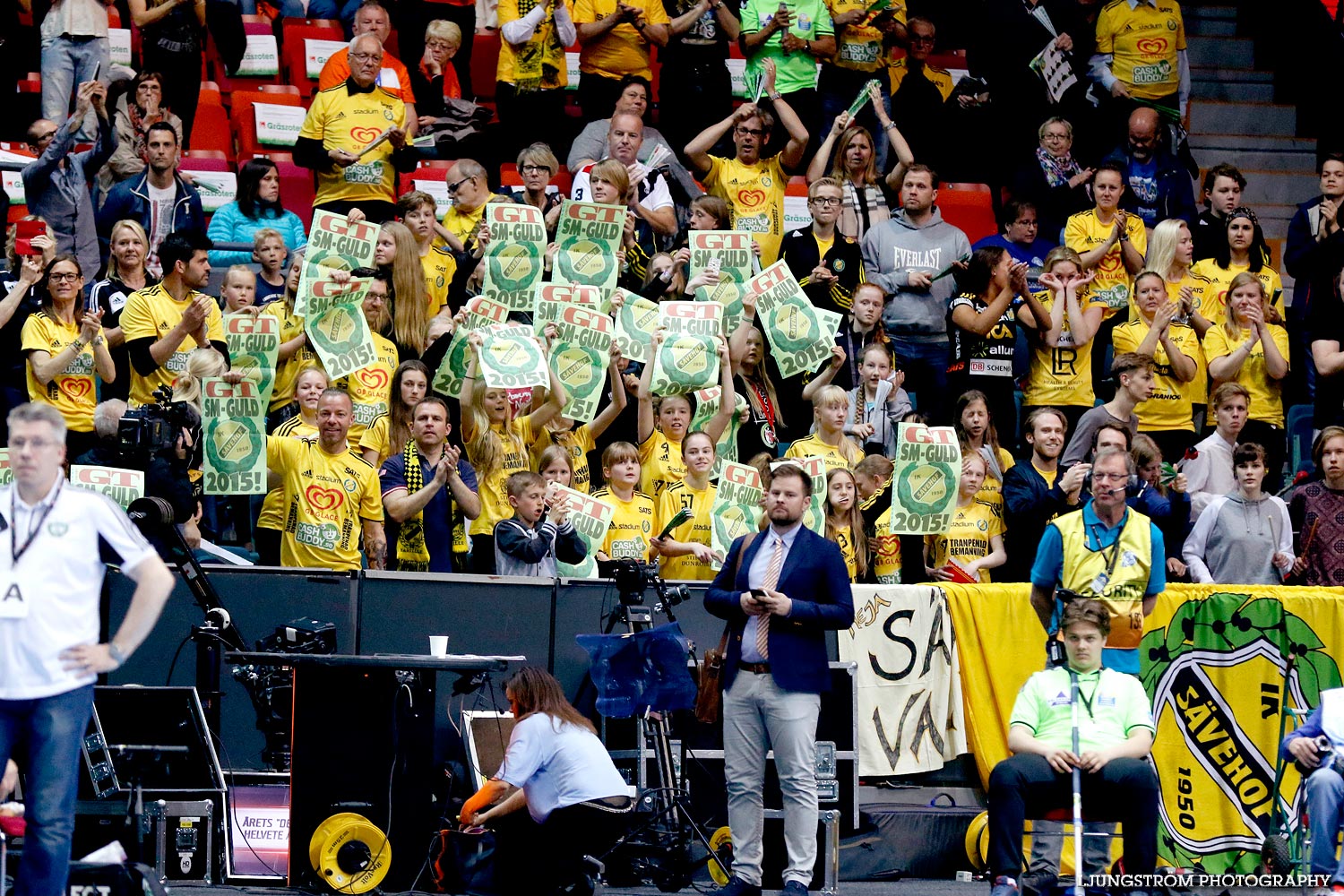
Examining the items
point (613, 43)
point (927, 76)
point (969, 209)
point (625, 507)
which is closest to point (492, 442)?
point (625, 507)

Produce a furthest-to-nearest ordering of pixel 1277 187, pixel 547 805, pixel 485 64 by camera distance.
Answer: pixel 1277 187
pixel 485 64
pixel 547 805

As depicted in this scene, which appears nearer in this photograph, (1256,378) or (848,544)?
(848,544)

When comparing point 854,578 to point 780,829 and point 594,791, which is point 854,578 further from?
point 594,791

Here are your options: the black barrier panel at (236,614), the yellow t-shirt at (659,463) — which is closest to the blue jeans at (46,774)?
the black barrier panel at (236,614)

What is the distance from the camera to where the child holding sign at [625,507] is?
33.9ft

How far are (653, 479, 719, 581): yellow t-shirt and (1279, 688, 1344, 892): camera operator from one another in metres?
3.38

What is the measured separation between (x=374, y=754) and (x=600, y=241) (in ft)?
14.3

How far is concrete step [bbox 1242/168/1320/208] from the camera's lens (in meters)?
16.4

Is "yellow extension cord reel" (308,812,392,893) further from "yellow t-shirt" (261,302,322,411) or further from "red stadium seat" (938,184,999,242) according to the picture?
"red stadium seat" (938,184,999,242)

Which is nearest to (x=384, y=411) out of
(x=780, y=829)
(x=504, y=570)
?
(x=504, y=570)

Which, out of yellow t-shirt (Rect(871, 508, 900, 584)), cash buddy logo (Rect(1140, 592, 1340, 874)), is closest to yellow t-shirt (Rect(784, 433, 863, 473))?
yellow t-shirt (Rect(871, 508, 900, 584))

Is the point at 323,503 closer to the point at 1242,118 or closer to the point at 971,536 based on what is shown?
the point at 971,536

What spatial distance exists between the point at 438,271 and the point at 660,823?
4531 mm

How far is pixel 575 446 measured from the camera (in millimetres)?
11039
